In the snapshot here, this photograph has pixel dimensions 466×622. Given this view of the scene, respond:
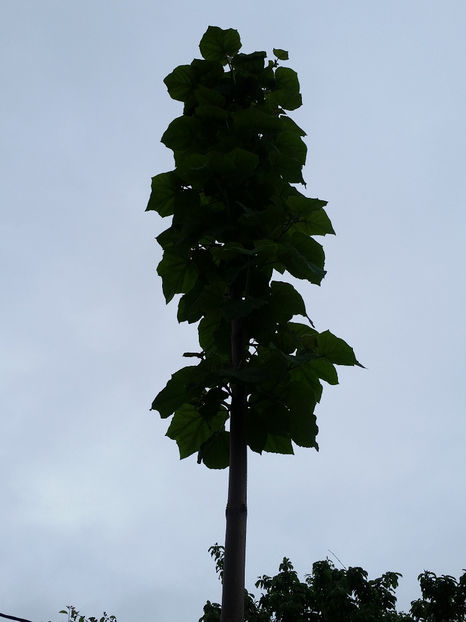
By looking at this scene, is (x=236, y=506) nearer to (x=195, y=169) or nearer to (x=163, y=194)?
(x=195, y=169)

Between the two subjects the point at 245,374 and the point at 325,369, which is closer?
the point at 245,374

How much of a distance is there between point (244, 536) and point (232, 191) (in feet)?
6.04

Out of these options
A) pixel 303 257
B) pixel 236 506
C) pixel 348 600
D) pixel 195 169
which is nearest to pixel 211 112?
pixel 195 169

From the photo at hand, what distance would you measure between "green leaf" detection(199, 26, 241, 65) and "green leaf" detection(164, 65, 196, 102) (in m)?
0.26

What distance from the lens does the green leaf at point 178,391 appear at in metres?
2.93

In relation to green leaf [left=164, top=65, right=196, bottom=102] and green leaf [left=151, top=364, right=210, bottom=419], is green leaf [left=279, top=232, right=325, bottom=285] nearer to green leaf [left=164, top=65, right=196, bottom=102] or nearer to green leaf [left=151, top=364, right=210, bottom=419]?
green leaf [left=151, top=364, right=210, bottom=419]

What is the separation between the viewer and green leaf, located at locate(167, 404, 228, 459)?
3.19m

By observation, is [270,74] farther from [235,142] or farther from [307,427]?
[307,427]

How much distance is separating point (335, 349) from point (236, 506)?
3.08 ft

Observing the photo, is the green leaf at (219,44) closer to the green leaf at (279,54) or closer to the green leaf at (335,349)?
the green leaf at (279,54)

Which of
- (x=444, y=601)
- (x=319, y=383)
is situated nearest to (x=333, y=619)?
(x=444, y=601)

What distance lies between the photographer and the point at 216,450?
129 inches

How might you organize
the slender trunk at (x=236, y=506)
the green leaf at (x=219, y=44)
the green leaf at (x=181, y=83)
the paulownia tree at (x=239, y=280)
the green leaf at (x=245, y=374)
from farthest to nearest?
the green leaf at (x=219, y=44)
the green leaf at (x=181, y=83)
the paulownia tree at (x=239, y=280)
the green leaf at (x=245, y=374)
the slender trunk at (x=236, y=506)

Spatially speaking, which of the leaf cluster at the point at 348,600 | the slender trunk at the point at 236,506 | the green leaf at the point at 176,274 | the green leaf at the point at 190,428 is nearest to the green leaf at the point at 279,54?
the green leaf at the point at 176,274
